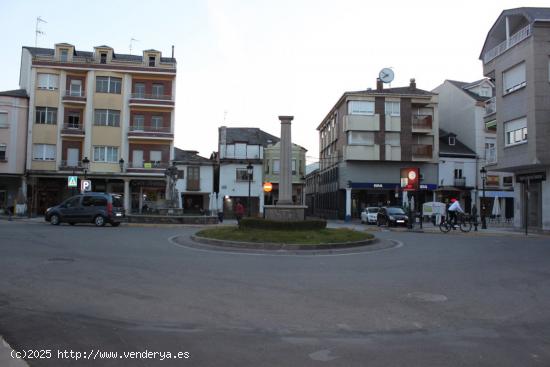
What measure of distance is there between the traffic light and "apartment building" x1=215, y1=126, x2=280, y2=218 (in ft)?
74.3

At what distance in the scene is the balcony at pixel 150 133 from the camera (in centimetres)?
4425

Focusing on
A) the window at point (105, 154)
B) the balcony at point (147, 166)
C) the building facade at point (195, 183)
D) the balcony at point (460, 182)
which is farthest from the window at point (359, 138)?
the window at point (105, 154)

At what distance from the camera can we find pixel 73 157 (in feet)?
143

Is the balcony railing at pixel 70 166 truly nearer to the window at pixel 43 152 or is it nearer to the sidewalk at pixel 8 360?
the window at pixel 43 152

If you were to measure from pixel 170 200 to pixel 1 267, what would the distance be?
72.2ft

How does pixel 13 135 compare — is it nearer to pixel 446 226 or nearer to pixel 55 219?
pixel 55 219

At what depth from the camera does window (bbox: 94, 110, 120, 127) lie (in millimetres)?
44125

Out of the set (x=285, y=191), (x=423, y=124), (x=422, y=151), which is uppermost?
(x=423, y=124)

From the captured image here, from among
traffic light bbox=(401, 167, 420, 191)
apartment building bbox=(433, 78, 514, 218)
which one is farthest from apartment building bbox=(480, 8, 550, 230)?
apartment building bbox=(433, 78, 514, 218)

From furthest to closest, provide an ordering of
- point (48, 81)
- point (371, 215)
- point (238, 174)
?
point (238, 174)
point (48, 81)
point (371, 215)

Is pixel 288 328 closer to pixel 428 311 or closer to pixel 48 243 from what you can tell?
pixel 428 311

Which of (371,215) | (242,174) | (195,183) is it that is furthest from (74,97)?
(371,215)

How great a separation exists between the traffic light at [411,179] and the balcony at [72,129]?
30.5m

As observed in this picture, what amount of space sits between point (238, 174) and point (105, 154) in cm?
1468
